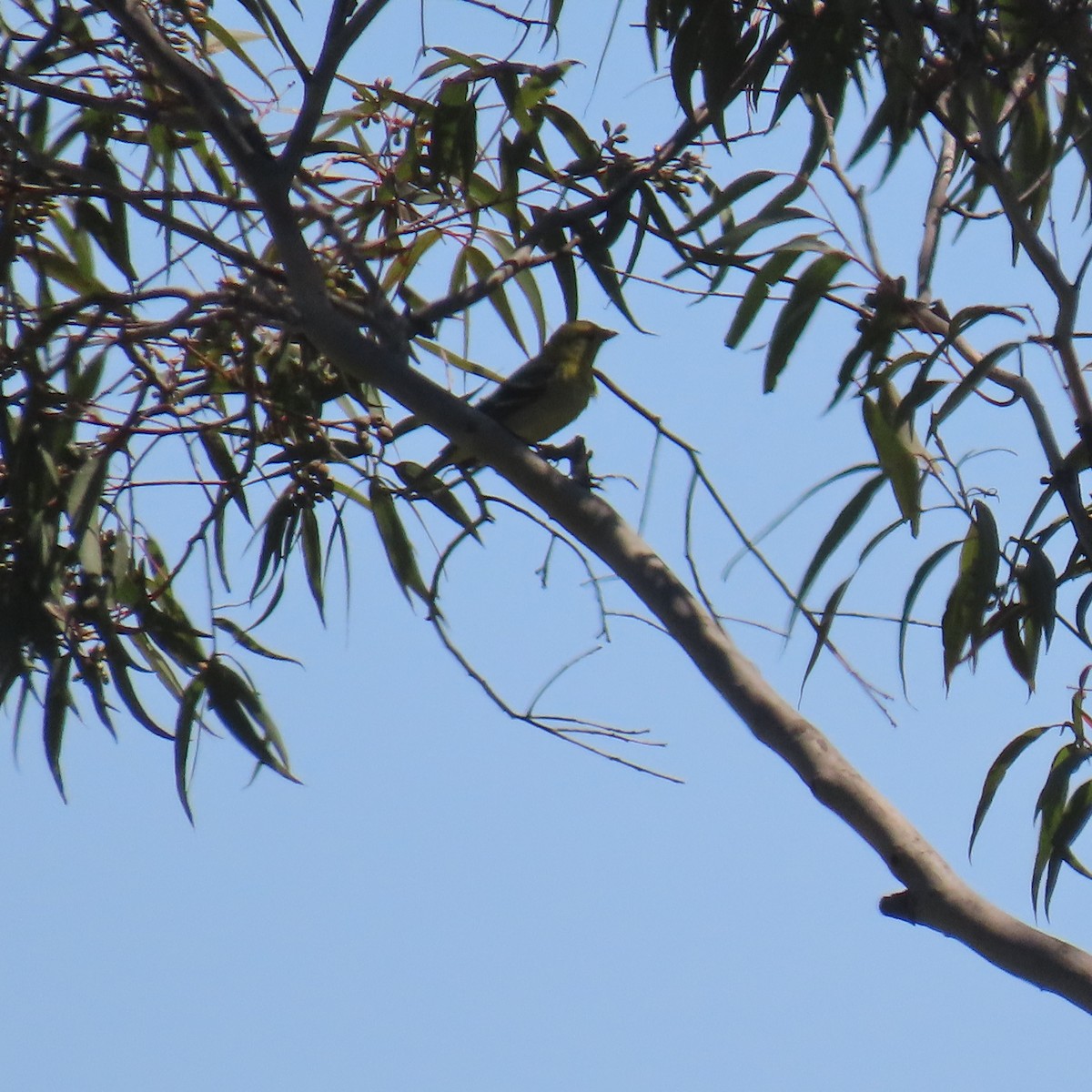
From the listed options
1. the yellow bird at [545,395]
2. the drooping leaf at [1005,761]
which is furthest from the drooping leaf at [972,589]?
the yellow bird at [545,395]

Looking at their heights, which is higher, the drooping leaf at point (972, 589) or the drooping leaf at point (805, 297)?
the drooping leaf at point (805, 297)

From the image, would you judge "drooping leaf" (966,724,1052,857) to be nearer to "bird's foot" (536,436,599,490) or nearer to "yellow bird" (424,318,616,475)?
"bird's foot" (536,436,599,490)

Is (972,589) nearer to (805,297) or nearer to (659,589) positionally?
(805,297)

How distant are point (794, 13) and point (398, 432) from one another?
103 centimetres

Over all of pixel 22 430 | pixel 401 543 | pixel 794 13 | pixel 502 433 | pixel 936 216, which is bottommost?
pixel 502 433

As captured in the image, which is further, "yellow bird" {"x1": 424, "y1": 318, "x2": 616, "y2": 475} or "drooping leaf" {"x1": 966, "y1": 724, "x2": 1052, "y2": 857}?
"yellow bird" {"x1": 424, "y1": 318, "x2": 616, "y2": 475}

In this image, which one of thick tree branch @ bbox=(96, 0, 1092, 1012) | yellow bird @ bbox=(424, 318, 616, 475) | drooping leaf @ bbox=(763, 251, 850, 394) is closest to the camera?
thick tree branch @ bbox=(96, 0, 1092, 1012)

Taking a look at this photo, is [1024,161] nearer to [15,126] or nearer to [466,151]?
[466,151]

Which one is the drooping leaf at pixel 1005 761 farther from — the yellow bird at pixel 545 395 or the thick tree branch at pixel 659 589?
the yellow bird at pixel 545 395

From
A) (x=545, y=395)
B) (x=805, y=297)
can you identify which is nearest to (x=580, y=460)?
(x=805, y=297)

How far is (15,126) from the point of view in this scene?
2170mm

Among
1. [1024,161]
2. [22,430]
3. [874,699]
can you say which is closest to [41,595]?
[22,430]

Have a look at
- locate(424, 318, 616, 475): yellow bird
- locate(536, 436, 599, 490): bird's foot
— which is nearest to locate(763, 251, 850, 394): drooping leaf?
locate(536, 436, 599, 490): bird's foot

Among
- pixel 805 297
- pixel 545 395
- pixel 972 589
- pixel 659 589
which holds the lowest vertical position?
pixel 659 589
